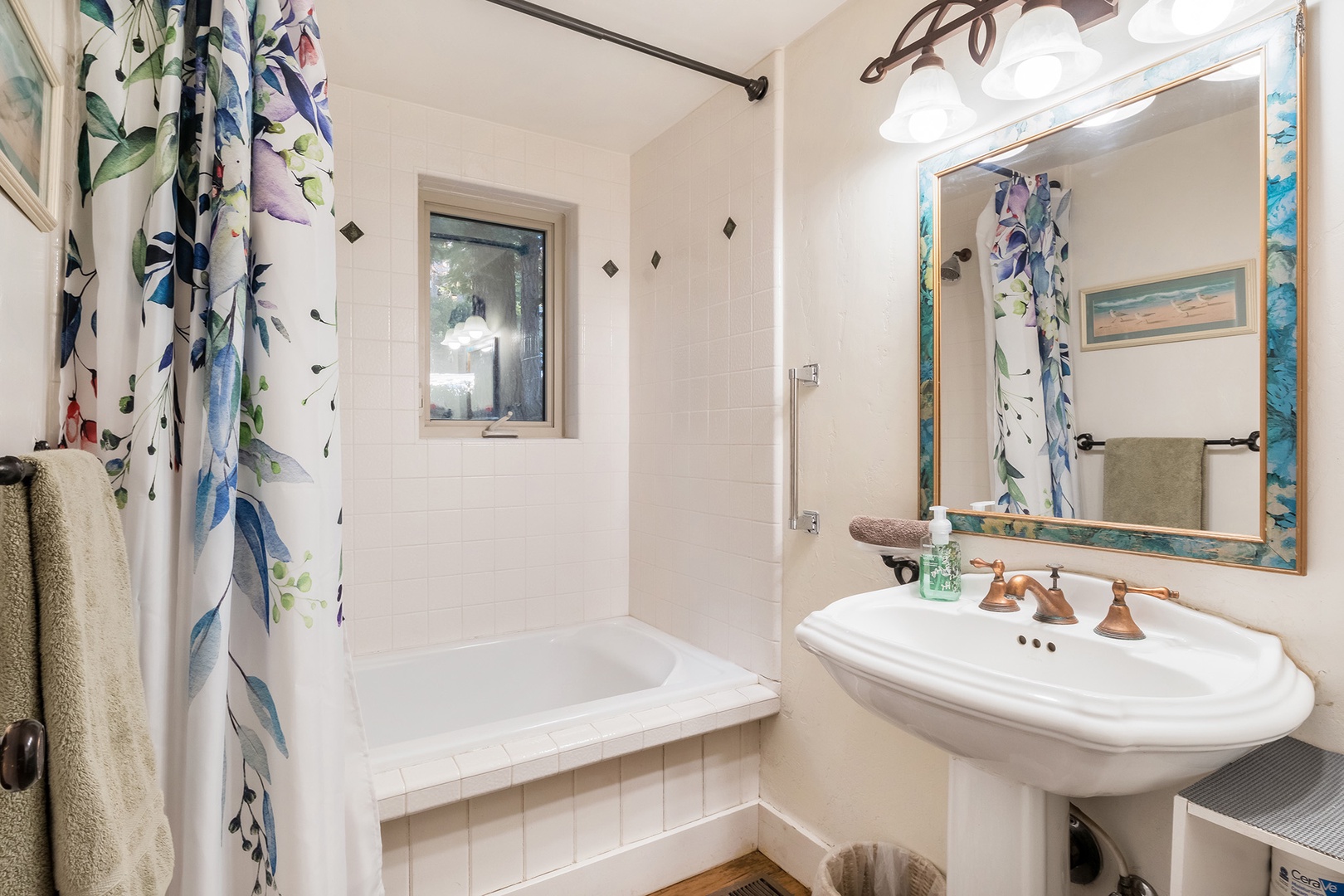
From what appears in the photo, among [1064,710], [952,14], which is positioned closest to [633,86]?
[952,14]

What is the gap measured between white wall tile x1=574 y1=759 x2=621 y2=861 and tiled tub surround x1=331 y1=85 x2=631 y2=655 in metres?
0.91

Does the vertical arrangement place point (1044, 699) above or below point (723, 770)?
above

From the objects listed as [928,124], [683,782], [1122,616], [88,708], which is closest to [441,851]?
[683,782]

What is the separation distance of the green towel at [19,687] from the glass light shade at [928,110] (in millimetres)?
1581

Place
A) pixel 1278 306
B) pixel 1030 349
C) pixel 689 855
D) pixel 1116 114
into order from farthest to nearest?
pixel 689 855 → pixel 1030 349 → pixel 1116 114 → pixel 1278 306

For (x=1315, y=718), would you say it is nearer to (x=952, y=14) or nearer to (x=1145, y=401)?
(x=1145, y=401)

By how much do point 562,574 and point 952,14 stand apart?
7.15 ft

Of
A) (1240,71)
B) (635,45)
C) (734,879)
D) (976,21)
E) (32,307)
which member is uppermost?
(635,45)

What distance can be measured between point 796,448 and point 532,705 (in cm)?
137

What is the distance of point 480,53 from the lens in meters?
2.11

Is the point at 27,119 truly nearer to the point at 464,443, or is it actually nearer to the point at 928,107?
the point at 928,107

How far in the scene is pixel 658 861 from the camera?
1.95 m

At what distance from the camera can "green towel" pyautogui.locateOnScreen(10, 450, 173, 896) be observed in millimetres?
523

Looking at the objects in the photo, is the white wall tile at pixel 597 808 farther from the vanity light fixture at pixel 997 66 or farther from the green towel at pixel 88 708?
the vanity light fixture at pixel 997 66
